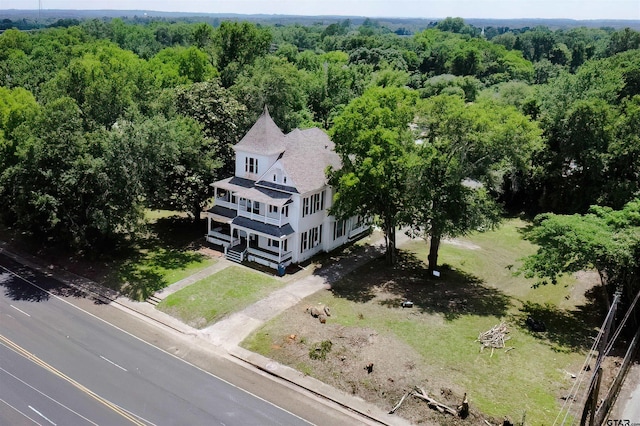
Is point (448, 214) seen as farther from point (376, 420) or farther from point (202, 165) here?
point (202, 165)

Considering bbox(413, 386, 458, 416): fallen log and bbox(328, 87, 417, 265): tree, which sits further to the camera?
bbox(328, 87, 417, 265): tree

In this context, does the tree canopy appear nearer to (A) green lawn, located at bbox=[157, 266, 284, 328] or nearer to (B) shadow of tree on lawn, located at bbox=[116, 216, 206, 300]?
(B) shadow of tree on lawn, located at bbox=[116, 216, 206, 300]

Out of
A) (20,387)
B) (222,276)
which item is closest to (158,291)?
(222,276)

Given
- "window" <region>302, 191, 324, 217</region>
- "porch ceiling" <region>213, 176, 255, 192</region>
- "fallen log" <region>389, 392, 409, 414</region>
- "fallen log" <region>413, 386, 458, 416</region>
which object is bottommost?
"fallen log" <region>389, 392, 409, 414</region>

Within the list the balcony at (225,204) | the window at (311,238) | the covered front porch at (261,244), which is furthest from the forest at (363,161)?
the covered front porch at (261,244)

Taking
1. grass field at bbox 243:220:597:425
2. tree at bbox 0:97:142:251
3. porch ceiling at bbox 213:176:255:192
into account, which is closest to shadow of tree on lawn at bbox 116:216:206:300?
tree at bbox 0:97:142:251

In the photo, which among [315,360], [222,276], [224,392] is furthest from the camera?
[222,276]
